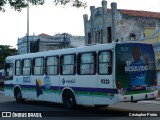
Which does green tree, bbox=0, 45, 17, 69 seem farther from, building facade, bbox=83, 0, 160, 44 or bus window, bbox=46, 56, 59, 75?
bus window, bbox=46, 56, 59, 75

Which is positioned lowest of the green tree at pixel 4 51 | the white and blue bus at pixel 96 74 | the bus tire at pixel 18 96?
the bus tire at pixel 18 96

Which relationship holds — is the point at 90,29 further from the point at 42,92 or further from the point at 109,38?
the point at 42,92

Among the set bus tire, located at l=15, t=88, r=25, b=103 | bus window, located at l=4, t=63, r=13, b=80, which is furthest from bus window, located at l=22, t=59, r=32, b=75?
bus window, located at l=4, t=63, r=13, b=80

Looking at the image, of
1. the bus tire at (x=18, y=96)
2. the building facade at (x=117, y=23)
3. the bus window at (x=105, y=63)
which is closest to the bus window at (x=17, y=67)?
the bus tire at (x=18, y=96)

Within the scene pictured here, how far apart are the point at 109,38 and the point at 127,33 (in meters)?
2.34

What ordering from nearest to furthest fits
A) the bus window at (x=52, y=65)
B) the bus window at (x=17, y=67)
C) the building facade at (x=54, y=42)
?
1. the bus window at (x=52, y=65)
2. the bus window at (x=17, y=67)
3. the building facade at (x=54, y=42)

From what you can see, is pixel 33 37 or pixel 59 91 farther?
pixel 33 37

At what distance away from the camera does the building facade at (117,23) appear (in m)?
46.5

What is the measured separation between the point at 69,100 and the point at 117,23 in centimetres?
3047

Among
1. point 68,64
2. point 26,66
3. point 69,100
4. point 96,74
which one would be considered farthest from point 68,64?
point 26,66

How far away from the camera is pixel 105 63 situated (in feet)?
49.1

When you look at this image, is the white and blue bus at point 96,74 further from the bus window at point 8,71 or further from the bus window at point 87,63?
the bus window at point 8,71

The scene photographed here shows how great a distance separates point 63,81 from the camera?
17531 millimetres

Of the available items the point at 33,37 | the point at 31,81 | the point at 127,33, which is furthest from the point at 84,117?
the point at 33,37
